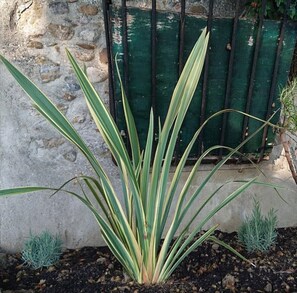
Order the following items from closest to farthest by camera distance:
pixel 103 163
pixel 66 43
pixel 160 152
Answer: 1. pixel 160 152
2. pixel 66 43
3. pixel 103 163

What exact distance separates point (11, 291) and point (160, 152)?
1.01 m

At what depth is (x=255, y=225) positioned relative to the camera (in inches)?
81.4

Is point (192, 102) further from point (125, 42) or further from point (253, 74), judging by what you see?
point (125, 42)

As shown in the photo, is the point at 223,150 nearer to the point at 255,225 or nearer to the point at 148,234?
the point at 255,225

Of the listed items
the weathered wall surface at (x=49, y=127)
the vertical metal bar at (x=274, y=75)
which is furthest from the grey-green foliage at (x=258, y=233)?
the vertical metal bar at (x=274, y=75)

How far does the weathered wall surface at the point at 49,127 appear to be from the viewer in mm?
1960

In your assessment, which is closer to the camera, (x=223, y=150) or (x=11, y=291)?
(x=11, y=291)

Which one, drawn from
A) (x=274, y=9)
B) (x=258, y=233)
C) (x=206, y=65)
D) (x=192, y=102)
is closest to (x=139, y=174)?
(x=192, y=102)

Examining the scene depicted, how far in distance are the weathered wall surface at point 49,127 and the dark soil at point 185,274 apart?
0.66ft

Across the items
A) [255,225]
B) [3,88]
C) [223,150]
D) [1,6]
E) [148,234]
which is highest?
[1,6]

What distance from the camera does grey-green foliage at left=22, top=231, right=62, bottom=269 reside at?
6.52ft

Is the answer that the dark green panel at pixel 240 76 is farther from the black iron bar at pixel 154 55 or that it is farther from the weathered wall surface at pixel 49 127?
the black iron bar at pixel 154 55

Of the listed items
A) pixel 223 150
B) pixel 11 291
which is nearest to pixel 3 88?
pixel 11 291

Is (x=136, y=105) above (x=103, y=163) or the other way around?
above
